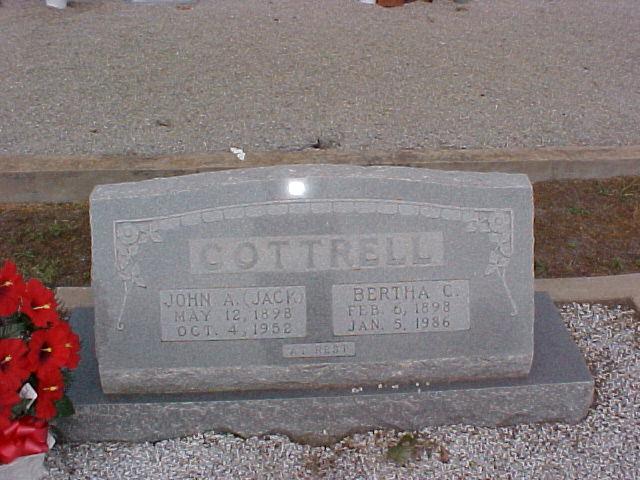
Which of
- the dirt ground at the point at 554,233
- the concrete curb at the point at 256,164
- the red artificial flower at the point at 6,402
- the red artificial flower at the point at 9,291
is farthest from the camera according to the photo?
the concrete curb at the point at 256,164

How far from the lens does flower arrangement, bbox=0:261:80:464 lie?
2.56 meters

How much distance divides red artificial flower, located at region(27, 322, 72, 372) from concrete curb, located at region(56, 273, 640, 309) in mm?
922

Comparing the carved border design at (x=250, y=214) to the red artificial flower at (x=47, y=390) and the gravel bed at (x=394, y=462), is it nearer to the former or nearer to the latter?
the red artificial flower at (x=47, y=390)

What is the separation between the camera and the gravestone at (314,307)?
2.83 m

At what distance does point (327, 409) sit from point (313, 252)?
22.9 inches

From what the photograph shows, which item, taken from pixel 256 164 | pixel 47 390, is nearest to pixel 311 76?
pixel 256 164

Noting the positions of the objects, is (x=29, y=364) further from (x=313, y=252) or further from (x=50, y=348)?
(x=313, y=252)

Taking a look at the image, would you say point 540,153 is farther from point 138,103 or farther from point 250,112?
point 138,103

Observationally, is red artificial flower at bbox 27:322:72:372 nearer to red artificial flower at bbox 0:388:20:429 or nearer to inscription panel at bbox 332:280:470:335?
red artificial flower at bbox 0:388:20:429

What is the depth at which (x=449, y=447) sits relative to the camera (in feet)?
9.61

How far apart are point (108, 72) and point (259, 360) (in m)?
4.65

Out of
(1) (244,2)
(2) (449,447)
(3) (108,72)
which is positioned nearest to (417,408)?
(2) (449,447)

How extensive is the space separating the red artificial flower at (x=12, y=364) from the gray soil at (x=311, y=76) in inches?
119

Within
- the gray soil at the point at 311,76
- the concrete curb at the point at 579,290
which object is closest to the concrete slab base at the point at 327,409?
the concrete curb at the point at 579,290
